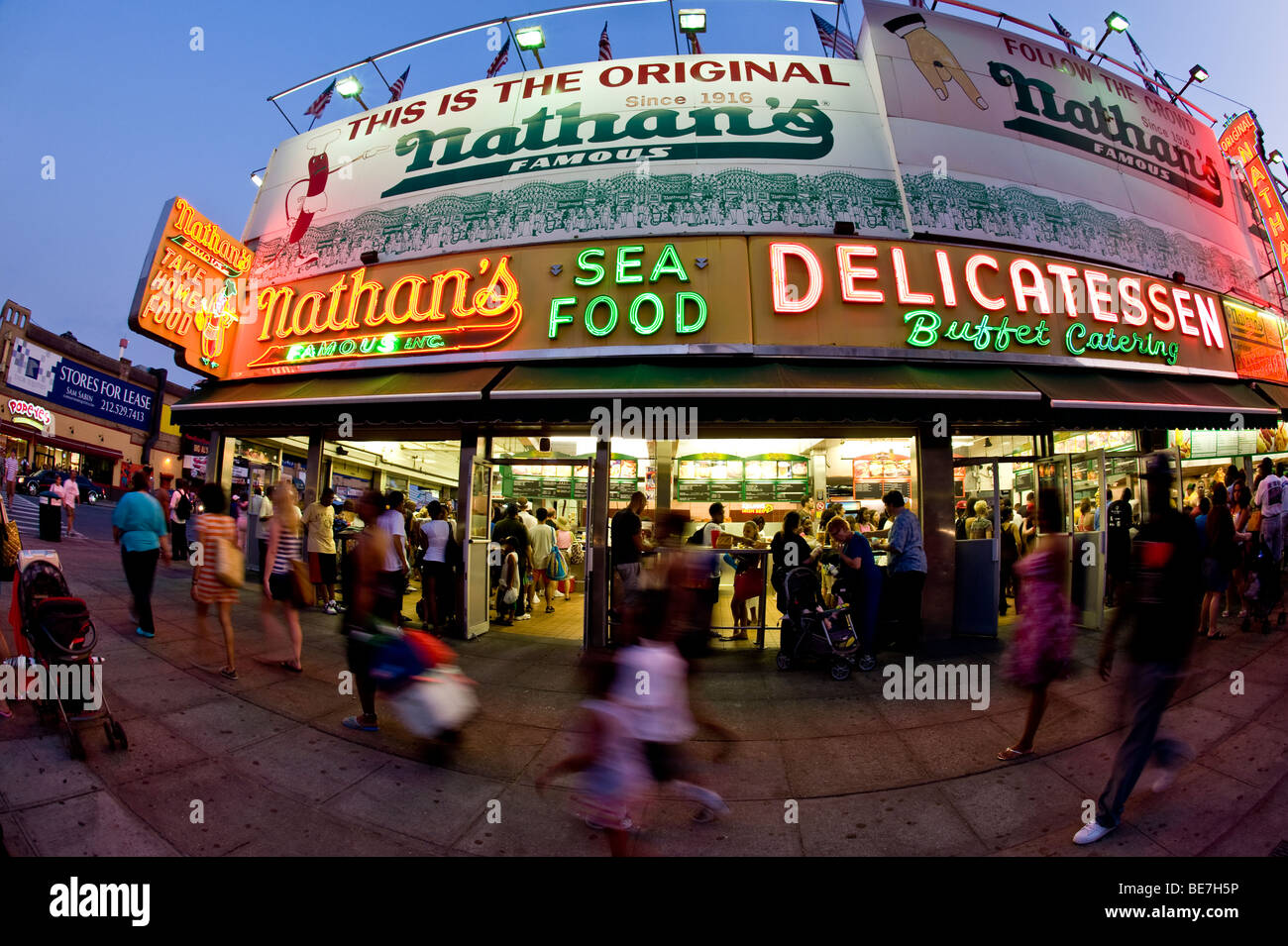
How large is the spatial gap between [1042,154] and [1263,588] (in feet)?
25.7

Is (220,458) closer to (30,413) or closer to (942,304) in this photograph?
(942,304)

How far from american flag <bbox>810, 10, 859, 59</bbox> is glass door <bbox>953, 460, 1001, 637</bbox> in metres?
8.28

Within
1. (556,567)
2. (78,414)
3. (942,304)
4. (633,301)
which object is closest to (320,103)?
(633,301)

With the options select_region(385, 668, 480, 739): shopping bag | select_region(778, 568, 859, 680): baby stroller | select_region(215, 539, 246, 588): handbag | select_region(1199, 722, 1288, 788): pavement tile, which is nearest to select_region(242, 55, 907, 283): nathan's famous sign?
select_region(778, 568, 859, 680): baby stroller

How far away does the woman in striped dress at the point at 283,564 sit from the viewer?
5.62 metres

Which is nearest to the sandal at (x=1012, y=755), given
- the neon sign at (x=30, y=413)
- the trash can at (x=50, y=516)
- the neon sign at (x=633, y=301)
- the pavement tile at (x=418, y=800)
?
the pavement tile at (x=418, y=800)

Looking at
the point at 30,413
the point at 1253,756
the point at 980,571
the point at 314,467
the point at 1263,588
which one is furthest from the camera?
the point at 30,413

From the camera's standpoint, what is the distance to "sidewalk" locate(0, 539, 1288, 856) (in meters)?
3.07

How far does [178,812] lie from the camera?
320 centimetres

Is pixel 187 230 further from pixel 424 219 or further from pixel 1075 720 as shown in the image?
pixel 1075 720

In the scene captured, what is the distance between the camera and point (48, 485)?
65.4ft

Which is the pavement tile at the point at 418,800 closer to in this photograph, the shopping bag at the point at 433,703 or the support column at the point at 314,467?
the shopping bag at the point at 433,703
